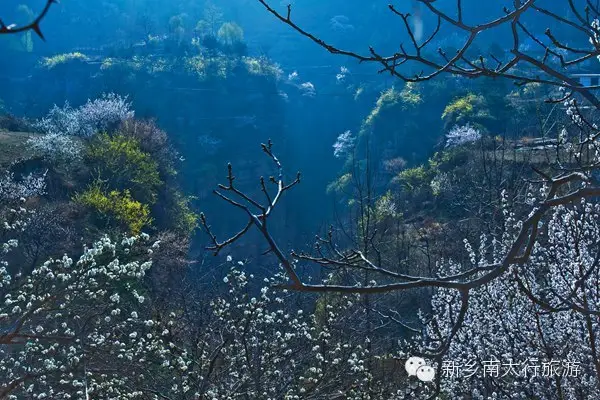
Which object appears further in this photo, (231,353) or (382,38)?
(382,38)

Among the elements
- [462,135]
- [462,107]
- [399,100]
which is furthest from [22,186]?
[399,100]

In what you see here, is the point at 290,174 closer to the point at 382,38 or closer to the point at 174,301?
the point at 382,38

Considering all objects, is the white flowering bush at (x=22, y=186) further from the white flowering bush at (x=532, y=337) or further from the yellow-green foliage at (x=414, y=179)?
the yellow-green foliage at (x=414, y=179)

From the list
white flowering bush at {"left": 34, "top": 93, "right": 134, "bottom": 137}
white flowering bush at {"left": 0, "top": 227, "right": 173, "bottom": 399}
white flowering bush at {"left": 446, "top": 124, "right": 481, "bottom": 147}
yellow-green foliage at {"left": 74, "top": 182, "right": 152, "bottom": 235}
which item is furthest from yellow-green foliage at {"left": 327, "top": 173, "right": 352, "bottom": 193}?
white flowering bush at {"left": 0, "top": 227, "right": 173, "bottom": 399}

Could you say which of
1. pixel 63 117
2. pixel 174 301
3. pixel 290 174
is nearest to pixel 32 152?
pixel 63 117

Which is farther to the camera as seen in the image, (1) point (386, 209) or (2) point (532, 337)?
(1) point (386, 209)

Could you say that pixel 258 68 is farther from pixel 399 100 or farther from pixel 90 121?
pixel 90 121

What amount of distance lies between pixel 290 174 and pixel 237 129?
12.2 feet

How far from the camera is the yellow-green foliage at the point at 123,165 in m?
20.9

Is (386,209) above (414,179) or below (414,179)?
below

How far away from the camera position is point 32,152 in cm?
2116

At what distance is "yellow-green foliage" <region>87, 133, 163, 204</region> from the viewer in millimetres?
20922

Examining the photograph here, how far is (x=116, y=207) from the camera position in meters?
18.1

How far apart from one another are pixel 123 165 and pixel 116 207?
326 centimetres
